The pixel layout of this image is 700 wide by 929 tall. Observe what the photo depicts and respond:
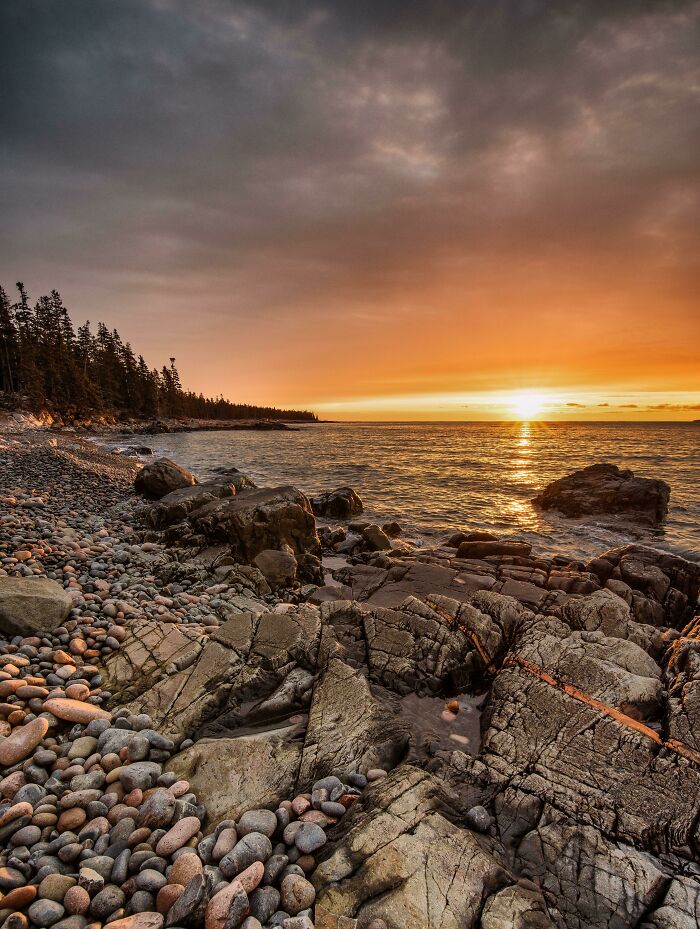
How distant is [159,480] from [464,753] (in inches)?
590

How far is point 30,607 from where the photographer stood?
531 cm

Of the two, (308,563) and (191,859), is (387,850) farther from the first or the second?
(308,563)

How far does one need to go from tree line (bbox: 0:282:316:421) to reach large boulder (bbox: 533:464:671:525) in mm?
60649

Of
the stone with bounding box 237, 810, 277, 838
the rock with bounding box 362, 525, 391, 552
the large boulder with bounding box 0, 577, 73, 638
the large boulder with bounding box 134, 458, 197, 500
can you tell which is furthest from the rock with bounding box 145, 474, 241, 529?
the stone with bounding box 237, 810, 277, 838

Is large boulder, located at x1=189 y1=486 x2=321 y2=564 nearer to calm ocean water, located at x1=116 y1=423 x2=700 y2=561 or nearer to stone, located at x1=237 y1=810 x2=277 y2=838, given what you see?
calm ocean water, located at x1=116 y1=423 x2=700 y2=561

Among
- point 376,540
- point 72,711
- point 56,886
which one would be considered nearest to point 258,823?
point 56,886

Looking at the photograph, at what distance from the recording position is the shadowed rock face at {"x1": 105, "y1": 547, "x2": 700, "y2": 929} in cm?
273

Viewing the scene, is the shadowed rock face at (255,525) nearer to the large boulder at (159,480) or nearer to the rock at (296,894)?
the large boulder at (159,480)

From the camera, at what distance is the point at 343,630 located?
18.8 feet

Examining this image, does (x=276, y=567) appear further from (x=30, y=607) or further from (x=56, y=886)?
(x=56, y=886)

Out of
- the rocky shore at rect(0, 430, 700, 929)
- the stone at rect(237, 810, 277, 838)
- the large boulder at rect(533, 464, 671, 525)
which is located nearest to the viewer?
the rocky shore at rect(0, 430, 700, 929)

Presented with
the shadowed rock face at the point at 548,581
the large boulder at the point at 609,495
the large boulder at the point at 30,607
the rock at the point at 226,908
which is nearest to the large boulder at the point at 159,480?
the shadowed rock face at the point at 548,581

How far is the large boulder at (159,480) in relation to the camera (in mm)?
15812

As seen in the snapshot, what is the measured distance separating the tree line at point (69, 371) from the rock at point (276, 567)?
189ft
